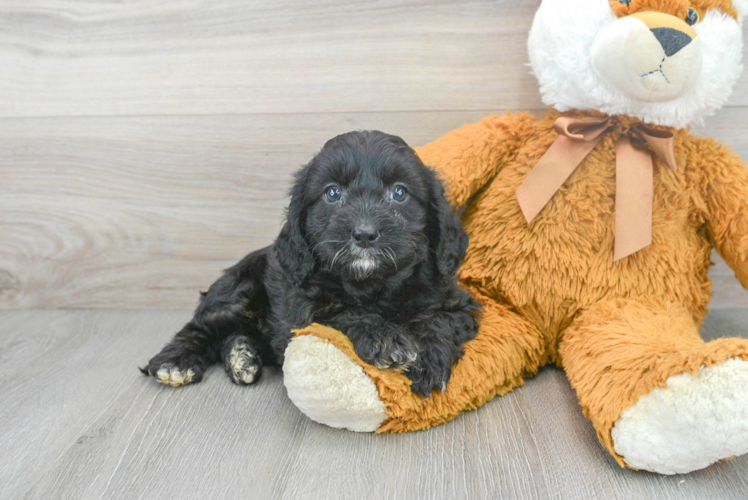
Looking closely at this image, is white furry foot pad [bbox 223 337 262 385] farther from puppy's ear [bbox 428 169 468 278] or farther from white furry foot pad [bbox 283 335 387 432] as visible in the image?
puppy's ear [bbox 428 169 468 278]

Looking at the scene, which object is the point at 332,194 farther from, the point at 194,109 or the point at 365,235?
the point at 194,109

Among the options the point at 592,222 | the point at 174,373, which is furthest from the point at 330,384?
the point at 592,222

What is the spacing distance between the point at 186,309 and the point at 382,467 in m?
1.56

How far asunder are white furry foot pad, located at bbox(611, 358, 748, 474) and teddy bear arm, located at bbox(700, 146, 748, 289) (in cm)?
65

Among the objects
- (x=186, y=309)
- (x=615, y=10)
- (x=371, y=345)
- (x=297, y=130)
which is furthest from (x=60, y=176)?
(x=615, y=10)

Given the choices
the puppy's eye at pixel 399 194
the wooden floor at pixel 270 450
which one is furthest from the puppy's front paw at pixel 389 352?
the puppy's eye at pixel 399 194

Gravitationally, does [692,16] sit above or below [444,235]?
above

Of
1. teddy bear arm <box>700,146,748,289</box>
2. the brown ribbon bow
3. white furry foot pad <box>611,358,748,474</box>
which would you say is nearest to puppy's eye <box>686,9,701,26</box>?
the brown ribbon bow

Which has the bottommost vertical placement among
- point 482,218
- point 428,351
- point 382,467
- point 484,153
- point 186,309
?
point 186,309

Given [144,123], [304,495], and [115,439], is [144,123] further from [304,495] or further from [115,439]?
[304,495]

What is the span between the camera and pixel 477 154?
183 centimetres

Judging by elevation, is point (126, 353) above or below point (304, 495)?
below

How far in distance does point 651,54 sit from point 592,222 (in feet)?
1.66

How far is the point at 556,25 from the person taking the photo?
1.67 meters
